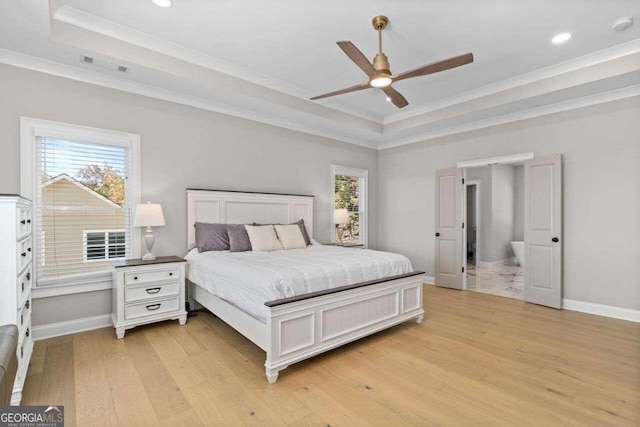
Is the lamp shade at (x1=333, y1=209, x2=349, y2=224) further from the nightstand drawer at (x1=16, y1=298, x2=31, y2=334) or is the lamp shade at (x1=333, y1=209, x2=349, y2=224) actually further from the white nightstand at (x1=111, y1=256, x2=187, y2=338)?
the nightstand drawer at (x1=16, y1=298, x2=31, y2=334)

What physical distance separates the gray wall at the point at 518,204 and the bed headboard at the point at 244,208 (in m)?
6.01

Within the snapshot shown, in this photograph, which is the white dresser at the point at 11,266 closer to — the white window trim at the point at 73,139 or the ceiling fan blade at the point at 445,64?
the white window trim at the point at 73,139

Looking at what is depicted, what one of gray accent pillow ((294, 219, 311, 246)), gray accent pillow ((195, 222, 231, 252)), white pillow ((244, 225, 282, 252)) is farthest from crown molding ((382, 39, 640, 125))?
gray accent pillow ((195, 222, 231, 252))

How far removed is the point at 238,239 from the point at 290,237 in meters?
0.75

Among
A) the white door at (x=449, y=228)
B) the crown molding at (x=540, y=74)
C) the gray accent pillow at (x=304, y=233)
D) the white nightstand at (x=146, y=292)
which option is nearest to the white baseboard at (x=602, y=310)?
the white door at (x=449, y=228)

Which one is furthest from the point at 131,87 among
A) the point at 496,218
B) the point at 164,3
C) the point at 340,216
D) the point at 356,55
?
the point at 496,218

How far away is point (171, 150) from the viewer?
13.1 ft

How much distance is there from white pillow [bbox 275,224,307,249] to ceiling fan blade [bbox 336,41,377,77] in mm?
2427

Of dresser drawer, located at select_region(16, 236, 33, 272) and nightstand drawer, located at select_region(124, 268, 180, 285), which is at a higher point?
dresser drawer, located at select_region(16, 236, 33, 272)

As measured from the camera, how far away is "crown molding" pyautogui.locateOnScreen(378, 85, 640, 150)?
3.80 m

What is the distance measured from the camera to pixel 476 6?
2693 mm

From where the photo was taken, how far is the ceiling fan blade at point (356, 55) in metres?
2.31

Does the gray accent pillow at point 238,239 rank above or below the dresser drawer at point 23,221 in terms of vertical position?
below

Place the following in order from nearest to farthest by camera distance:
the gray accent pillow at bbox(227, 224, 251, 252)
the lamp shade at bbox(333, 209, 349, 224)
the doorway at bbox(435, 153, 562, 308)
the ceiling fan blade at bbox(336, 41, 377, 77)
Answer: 1. the ceiling fan blade at bbox(336, 41, 377, 77)
2. the gray accent pillow at bbox(227, 224, 251, 252)
3. the doorway at bbox(435, 153, 562, 308)
4. the lamp shade at bbox(333, 209, 349, 224)
